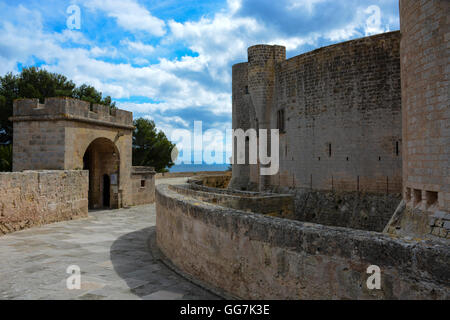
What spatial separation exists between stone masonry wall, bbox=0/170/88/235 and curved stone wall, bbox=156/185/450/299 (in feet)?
21.3

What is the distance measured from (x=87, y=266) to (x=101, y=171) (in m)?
11.8

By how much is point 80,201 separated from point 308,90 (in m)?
10.7

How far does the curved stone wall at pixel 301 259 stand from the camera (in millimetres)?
2695

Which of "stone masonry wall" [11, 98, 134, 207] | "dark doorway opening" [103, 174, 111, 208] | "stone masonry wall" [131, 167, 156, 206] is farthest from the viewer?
"stone masonry wall" [131, 167, 156, 206]

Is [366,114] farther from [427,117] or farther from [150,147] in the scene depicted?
[150,147]

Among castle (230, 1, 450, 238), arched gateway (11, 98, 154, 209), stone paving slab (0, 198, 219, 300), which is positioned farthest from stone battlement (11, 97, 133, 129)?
castle (230, 1, 450, 238)

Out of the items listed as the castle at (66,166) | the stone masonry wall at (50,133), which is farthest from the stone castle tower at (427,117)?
the stone masonry wall at (50,133)

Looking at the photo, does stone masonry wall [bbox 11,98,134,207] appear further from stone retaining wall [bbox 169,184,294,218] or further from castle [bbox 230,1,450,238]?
castle [bbox 230,1,450,238]

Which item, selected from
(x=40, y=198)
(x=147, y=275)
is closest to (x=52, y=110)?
(x=40, y=198)

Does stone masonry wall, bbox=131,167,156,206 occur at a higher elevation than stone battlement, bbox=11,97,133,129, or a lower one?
lower

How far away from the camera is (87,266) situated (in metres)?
6.34

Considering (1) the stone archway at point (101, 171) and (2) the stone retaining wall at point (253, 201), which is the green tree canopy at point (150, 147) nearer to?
(1) the stone archway at point (101, 171)

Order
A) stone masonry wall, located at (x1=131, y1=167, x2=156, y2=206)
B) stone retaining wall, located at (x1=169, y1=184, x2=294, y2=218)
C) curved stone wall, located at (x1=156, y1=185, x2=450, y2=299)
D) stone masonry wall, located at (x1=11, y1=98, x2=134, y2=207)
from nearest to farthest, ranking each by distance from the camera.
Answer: curved stone wall, located at (x1=156, y1=185, x2=450, y2=299), stone retaining wall, located at (x1=169, y1=184, x2=294, y2=218), stone masonry wall, located at (x1=11, y1=98, x2=134, y2=207), stone masonry wall, located at (x1=131, y1=167, x2=156, y2=206)

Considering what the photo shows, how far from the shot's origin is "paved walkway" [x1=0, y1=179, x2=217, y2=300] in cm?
488
